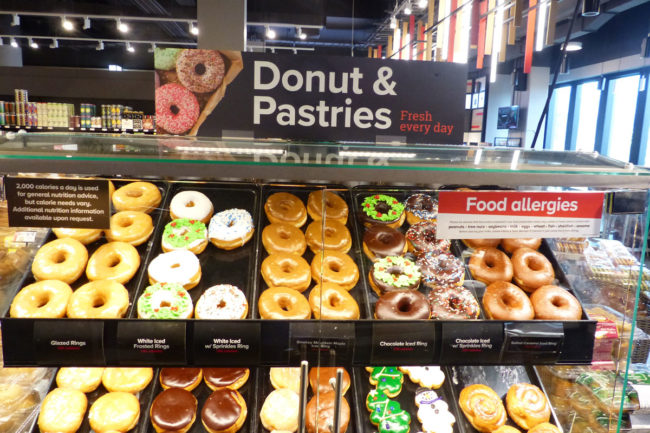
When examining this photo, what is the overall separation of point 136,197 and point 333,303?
860 millimetres

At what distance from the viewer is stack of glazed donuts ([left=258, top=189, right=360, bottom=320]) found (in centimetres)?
156

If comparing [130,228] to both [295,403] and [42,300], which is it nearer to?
[42,300]

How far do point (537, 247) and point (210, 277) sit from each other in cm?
128

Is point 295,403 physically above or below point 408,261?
below

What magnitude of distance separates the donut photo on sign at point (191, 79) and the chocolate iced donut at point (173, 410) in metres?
0.97

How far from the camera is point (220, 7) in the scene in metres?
2.34

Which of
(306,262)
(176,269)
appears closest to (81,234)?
(176,269)

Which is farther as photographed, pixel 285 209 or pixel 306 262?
pixel 285 209

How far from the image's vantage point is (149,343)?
1292mm

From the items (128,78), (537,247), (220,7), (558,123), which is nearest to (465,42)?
(220,7)

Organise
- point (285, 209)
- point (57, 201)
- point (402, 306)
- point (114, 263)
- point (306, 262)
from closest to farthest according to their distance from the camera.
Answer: point (57, 201) → point (402, 306) → point (114, 263) → point (306, 262) → point (285, 209)

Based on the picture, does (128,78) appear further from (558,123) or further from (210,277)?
(558,123)

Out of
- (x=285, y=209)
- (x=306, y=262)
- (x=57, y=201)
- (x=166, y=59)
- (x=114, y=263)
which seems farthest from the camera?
(x=285, y=209)

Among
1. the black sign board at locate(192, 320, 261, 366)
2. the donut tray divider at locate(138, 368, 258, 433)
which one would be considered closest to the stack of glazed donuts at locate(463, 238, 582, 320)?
the black sign board at locate(192, 320, 261, 366)
